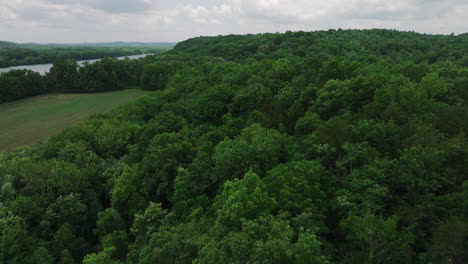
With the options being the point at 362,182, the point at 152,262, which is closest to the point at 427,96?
the point at 362,182

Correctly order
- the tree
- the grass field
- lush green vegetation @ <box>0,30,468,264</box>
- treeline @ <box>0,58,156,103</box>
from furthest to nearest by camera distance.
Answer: treeline @ <box>0,58,156,103</box>
the grass field
lush green vegetation @ <box>0,30,468,264</box>
the tree

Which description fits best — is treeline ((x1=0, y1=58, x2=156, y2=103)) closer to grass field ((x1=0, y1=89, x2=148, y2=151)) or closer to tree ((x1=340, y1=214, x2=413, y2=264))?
grass field ((x1=0, y1=89, x2=148, y2=151))

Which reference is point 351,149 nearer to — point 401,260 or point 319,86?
point 401,260

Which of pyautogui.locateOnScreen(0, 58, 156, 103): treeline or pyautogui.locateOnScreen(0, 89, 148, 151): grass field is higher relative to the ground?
pyautogui.locateOnScreen(0, 58, 156, 103): treeline

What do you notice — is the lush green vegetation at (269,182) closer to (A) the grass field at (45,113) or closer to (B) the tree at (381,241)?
(B) the tree at (381,241)

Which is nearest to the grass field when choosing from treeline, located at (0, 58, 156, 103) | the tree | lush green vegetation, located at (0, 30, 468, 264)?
treeline, located at (0, 58, 156, 103)

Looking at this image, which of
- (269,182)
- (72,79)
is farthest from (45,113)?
(269,182)

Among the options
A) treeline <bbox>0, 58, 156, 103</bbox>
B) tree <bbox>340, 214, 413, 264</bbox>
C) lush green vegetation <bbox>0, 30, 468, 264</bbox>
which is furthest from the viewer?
treeline <bbox>0, 58, 156, 103</bbox>

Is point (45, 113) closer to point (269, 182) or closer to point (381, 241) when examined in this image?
point (269, 182)
